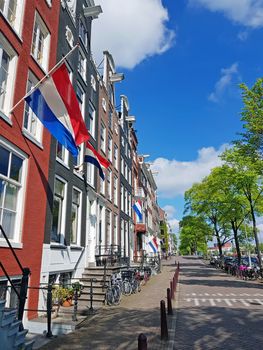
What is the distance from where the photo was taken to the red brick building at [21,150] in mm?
8617

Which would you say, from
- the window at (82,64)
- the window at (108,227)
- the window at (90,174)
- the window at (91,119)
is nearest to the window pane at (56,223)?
the window at (90,174)

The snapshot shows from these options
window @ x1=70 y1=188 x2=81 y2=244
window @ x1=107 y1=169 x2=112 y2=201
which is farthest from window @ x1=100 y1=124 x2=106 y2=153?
window @ x1=70 y1=188 x2=81 y2=244

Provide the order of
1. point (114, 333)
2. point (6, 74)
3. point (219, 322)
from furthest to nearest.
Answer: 1. point (6, 74)
2. point (219, 322)
3. point (114, 333)

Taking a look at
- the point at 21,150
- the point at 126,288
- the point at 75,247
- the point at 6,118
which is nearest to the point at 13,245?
the point at 21,150

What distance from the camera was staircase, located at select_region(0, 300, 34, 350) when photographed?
5426 mm

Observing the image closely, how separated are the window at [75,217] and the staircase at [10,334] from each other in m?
8.21

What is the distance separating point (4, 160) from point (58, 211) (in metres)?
4.77

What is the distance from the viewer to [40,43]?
39.3 feet

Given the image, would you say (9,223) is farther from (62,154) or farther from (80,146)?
(80,146)

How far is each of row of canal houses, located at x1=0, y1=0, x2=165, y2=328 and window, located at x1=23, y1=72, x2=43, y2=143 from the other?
0.04 meters

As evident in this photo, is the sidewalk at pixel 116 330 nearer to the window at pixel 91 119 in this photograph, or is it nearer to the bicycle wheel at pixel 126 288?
the bicycle wheel at pixel 126 288

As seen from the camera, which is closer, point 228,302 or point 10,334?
point 10,334

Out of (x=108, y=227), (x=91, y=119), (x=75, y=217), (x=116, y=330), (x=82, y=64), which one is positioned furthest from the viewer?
(x=108, y=227)

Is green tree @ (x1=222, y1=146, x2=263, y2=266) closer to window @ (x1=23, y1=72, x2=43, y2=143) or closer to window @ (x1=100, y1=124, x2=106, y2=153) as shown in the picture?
window @ (x1=100, y1=124, x2=106, y2=153)
